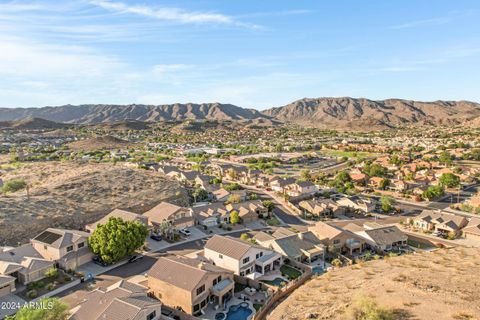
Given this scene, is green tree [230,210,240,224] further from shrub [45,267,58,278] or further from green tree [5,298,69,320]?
green tree [5,298,69,320]

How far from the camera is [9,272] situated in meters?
31.9

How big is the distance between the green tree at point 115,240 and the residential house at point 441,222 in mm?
38120

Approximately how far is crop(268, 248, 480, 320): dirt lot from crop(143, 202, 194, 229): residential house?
21.8 m

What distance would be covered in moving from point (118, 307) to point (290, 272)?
17522mm

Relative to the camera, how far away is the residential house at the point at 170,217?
48.3 m

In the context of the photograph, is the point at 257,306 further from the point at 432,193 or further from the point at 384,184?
the point at 384,184

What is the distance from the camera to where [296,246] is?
39.5m

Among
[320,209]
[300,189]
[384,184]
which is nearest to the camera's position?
[320,209]

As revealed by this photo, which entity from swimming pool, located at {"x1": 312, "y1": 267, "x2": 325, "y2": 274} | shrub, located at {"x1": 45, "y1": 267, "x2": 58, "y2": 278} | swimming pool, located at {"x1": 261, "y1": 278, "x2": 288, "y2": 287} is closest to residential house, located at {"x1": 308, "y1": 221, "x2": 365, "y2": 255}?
swimming pool, located at {"x1": 312, "y1": 267, "x2": 325, "y2": 274}

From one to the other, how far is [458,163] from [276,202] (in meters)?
70.3

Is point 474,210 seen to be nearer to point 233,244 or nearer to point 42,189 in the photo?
point 233,244

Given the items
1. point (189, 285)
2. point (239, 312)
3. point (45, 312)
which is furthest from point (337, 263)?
point (45, 312)

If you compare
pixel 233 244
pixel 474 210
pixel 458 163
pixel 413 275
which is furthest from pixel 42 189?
pixel 458 163

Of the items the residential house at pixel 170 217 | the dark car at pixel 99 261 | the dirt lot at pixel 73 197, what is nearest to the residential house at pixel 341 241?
the residential house at pixel 170 217
